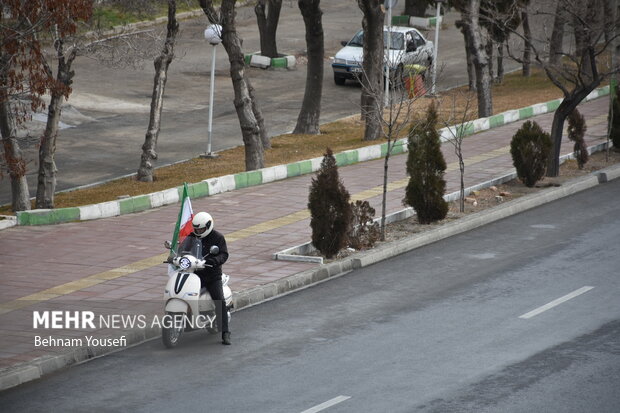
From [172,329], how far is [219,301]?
62 cm

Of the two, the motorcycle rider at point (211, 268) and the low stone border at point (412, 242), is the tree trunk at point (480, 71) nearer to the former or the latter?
the low stone border at point (412, 242)

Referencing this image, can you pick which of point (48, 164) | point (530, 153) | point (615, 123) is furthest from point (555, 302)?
point (615, 123)

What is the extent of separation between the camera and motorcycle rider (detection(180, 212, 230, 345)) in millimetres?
12578

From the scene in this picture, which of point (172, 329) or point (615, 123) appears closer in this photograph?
point (172, 329)

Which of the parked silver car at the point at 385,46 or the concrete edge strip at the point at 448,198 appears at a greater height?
the parked silver car at the point at 385,46

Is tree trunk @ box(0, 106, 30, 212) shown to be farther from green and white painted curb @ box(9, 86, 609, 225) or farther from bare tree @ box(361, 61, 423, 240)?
bare tree @ box(361, 61, 423, 240)

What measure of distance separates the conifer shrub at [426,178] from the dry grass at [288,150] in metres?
4.41

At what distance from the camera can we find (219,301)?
12.6 metres

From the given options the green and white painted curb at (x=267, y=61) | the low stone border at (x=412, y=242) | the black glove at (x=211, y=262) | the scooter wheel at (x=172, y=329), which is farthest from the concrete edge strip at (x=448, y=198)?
the green and white painted curb at (x=267, y=61)

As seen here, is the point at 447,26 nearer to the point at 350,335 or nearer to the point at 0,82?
the point at 0,82

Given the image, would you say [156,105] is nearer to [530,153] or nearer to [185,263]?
[530,153]

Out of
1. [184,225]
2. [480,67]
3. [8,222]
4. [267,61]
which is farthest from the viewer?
[267,61]

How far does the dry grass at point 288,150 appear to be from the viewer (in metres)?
23.1

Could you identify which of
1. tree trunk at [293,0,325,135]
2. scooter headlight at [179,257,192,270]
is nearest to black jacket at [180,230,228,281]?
scooter headlight at [179,257,192,270]
